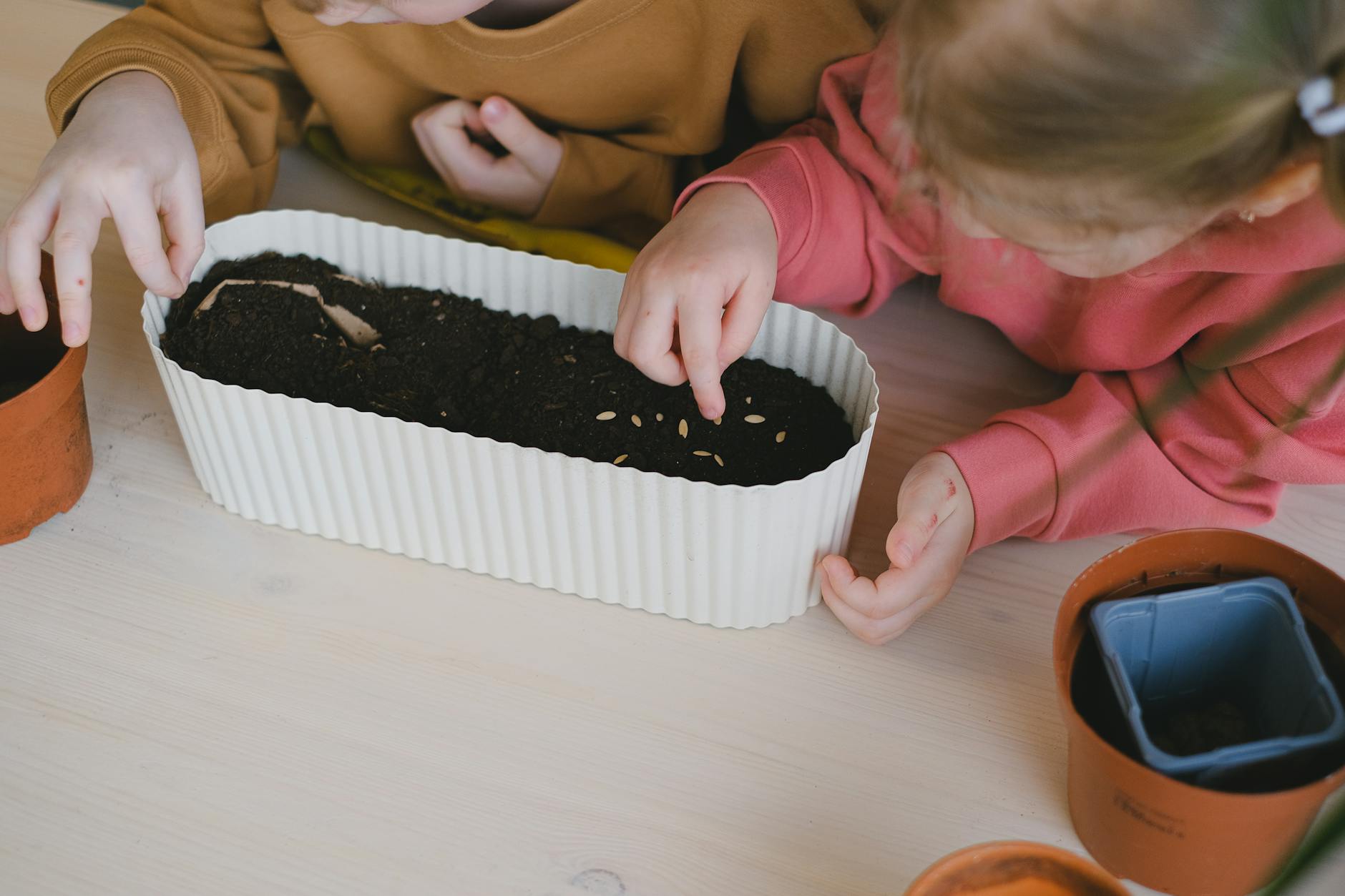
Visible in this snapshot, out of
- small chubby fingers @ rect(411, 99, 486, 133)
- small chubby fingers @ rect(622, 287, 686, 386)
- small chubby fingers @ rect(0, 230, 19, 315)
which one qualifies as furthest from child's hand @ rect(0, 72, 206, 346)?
small chubby fingers @ rect(622, 287, 686, 386)

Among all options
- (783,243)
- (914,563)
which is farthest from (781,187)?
(914,563)

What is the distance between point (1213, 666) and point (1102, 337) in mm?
224

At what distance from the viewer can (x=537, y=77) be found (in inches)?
30.7

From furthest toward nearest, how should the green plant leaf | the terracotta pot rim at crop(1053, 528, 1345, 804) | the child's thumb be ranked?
the child's thumb < the terracotta pot rim at crop(1053, 528, 1345, 804) < the green plant leaf

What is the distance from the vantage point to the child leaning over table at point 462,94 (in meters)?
0.69

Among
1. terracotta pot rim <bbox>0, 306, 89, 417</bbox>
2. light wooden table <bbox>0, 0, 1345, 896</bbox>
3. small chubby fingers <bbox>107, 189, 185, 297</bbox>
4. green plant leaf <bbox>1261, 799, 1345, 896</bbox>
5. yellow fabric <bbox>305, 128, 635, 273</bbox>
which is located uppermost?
green plant leaf <bbox>1261, 799, 1345, 896</bbox>

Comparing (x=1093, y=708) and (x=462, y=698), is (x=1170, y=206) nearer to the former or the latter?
(x=1093, y=708)

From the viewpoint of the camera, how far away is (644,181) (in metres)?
0.83

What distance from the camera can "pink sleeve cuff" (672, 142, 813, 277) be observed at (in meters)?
0.67

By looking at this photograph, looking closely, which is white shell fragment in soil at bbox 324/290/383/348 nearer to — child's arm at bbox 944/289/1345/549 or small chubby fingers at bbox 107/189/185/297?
small chubby fingers at bbox 107/189/185/297

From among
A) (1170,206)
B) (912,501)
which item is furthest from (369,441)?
(1170,206)

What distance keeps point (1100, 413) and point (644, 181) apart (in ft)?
1.21

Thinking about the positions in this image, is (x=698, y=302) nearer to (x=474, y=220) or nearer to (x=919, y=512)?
(x=919, y=512)

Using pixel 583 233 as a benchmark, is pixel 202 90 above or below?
above
